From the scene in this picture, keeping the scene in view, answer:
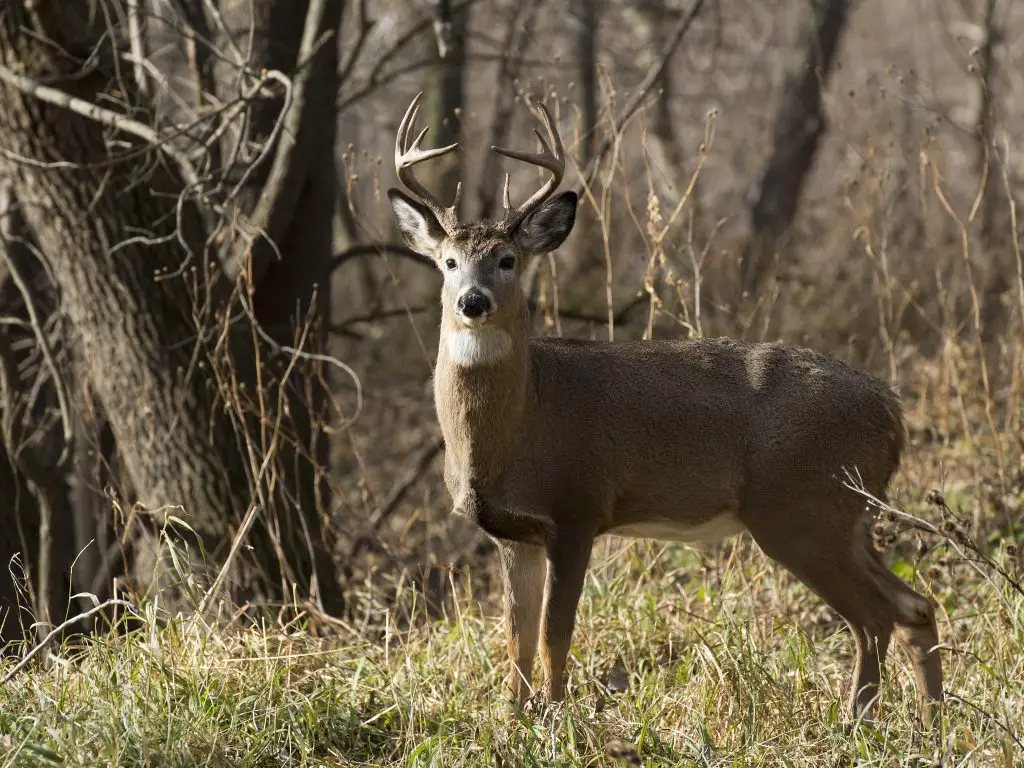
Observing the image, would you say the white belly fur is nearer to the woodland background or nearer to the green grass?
the green grass

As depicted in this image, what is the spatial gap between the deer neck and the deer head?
0.03 feet

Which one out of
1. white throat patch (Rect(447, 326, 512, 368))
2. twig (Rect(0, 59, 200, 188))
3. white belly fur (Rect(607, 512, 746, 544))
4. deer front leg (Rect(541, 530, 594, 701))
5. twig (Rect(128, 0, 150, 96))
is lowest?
deer front leg (Rect(541, 530, 594, 701))

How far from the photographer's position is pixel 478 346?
16.6 feet

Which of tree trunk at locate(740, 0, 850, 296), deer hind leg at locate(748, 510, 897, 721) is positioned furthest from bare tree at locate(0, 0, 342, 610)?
tree trunk at locate(740, 0, 850, 296)

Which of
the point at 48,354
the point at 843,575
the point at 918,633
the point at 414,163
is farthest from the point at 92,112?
the point at 918,633

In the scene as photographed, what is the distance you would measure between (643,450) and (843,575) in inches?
33.2

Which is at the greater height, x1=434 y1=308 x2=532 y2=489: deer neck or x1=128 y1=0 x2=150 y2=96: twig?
x1=128 y1=0 x2=150 y2=96: twig

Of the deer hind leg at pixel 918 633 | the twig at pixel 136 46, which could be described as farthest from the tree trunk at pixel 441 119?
the deer hind leg at pixel 918 633

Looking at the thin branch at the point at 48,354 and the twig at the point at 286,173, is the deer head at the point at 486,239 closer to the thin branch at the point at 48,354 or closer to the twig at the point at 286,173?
the twig at the point at 286,173

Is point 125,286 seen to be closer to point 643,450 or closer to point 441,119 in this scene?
point 643,450

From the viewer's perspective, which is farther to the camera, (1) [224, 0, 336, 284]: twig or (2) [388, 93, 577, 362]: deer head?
(1) [224, 0, 336, 284]: twig

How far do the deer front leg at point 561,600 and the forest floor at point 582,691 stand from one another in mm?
119

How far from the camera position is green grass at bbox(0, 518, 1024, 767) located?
4281mm

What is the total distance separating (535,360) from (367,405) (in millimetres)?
7261
